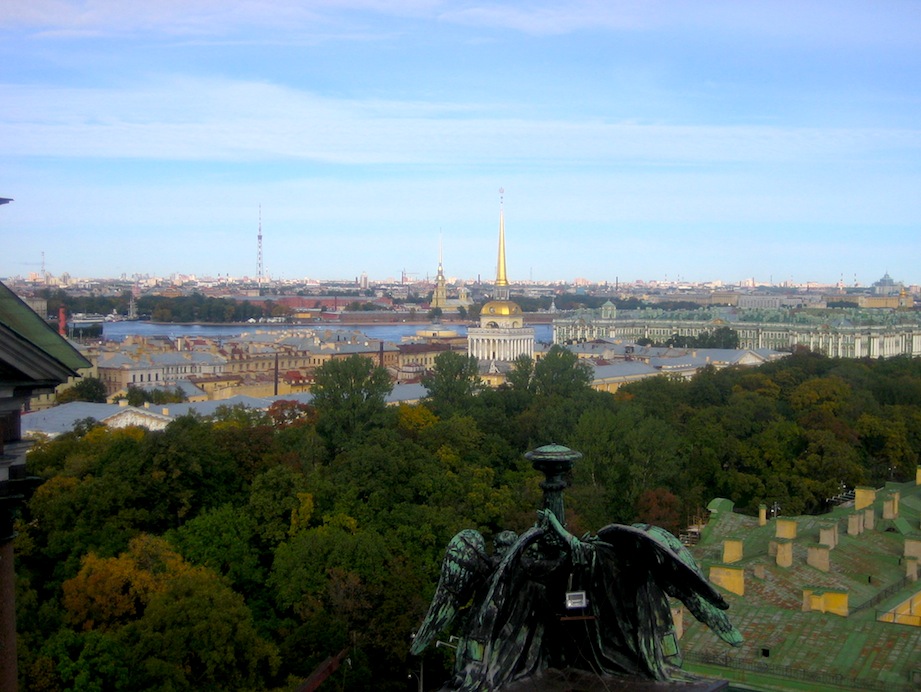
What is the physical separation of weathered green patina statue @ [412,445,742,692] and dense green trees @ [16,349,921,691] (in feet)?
31.3

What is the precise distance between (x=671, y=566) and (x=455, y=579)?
981 millimetres

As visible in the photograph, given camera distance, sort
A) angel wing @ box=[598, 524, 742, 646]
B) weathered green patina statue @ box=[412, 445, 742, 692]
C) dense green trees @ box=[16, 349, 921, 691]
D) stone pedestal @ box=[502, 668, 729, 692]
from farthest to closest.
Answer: dense green trees @ box=[16, 349, 921, 691]
weathered green patina statue @ box=[412, 445, 742, 692]
stone pedestal @ box=[502, 668, 729, 692]
angel wing @ box=[598, 524, 742, 646]

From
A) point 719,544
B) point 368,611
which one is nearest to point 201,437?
point 368,611

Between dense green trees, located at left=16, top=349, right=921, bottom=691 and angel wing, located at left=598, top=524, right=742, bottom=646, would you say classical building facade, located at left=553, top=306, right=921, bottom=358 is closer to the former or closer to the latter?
dense green trees, located at left=16, top=349, right=921, bottom=691

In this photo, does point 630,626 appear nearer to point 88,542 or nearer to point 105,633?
point 105,633

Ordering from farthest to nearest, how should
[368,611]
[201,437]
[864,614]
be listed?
1. [201,437]
2. [368,611]
3. [864,614]

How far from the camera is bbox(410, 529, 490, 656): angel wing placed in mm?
5172

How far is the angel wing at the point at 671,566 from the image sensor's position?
480cm

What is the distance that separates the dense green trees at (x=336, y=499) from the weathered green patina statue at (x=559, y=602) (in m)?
9.53

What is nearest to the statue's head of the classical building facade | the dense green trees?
the dense green trees

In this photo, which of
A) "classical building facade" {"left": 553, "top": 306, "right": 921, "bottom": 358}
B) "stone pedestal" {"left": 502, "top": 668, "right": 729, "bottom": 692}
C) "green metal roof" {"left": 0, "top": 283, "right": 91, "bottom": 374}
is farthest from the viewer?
"classical building facade" {"left": 553, "top": 306, "right": 921, "bottom": 358}

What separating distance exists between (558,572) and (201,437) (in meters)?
17.4

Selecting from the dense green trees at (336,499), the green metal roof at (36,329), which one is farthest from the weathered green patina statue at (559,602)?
the dense green trees at (336,499)

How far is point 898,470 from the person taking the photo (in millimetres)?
31938
